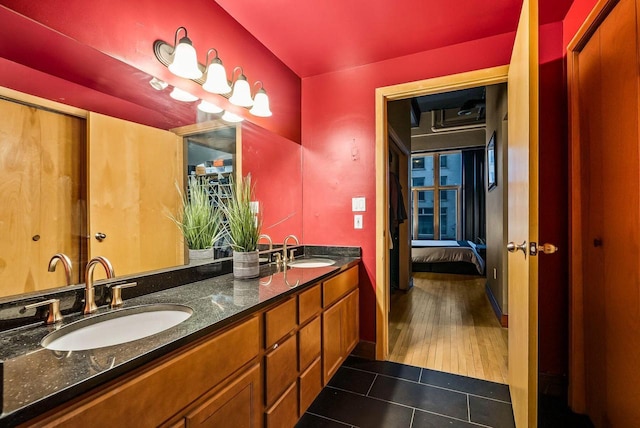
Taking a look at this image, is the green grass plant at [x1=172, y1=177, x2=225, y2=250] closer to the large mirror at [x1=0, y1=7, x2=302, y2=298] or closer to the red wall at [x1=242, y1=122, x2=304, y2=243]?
the large mirror at [x1=0, y1=7, x2=302, y2=298]

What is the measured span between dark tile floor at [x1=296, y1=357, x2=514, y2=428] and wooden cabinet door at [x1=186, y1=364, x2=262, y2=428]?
61 centimetres

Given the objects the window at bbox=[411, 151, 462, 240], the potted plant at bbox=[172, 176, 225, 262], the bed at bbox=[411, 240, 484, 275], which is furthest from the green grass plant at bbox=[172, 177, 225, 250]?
the window at bbox=[411, 151, 462, 240]

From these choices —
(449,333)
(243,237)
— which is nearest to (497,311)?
(449,333)

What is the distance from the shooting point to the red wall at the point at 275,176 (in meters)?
2.18

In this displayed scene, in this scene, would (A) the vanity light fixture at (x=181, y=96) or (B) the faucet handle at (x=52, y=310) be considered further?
(A) the vanity light fixture at (x=181, y=96)

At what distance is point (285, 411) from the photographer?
53.6 inches

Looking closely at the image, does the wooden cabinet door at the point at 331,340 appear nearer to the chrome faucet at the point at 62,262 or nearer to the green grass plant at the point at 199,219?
the green grass plant at the point at 199,219

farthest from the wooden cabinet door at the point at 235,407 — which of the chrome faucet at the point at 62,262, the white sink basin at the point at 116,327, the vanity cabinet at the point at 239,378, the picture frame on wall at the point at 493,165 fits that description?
the picture frame on wall at the point at 493,165

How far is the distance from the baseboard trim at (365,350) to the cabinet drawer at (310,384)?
740mm

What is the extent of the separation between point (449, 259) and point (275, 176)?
3.84 m

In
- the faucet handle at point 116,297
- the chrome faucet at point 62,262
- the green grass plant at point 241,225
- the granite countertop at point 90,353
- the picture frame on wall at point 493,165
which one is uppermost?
the picture frame on wall at point 493,165

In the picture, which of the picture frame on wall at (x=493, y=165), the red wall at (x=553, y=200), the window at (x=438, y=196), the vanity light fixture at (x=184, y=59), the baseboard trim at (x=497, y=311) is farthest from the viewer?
the window at (x=438, y=196)

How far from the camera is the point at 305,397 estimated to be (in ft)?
5.05

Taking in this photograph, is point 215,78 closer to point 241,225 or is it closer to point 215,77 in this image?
point 215,77
